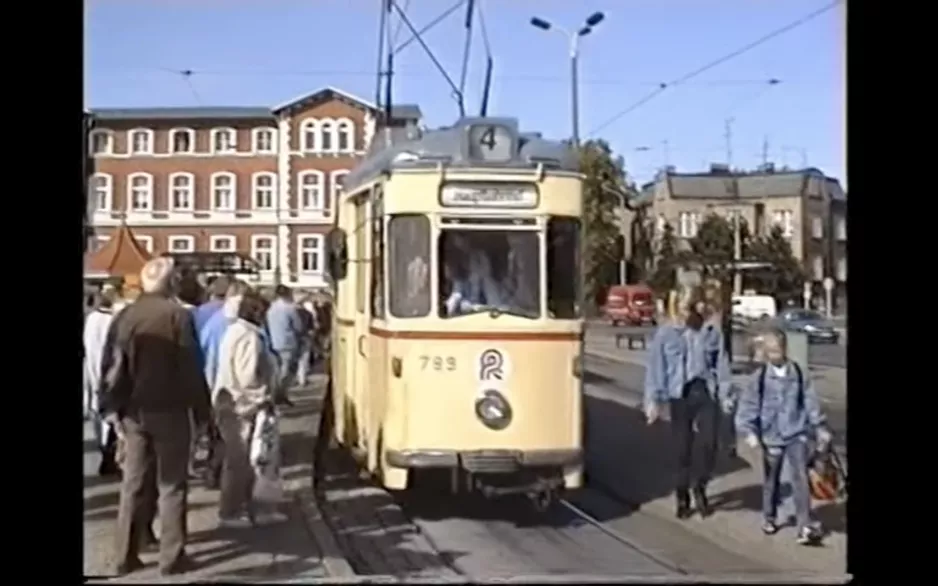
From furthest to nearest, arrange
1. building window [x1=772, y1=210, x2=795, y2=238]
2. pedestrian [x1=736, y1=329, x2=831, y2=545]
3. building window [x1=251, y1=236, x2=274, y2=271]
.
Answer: building window [x1=772, y1=210, x2=795, y2=238]
pedestrian [x1=736, y1=329, x2=831, y2=545]
building window [x1=251, y1=236, x2=274, y2=271]

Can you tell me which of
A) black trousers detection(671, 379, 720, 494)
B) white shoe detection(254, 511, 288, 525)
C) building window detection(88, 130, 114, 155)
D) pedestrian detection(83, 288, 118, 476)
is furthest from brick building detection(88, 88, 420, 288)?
black trousers detection(671, 379, 720, 494)

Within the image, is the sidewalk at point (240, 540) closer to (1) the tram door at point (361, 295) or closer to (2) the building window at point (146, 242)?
(1) the tram door at point (361, 295)

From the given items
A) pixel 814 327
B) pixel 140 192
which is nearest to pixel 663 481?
pixel 814 327

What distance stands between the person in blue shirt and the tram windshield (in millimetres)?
696

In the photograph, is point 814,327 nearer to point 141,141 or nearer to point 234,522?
point 234,522

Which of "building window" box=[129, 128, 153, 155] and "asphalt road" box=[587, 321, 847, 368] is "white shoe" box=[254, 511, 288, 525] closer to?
"building window" box=[129, 128, 153, 155]

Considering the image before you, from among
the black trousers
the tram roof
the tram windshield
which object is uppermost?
the tram roof

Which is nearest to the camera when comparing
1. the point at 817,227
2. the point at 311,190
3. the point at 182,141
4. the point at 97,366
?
the point at 97,366

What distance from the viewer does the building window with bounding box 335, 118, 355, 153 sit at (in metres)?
6.27

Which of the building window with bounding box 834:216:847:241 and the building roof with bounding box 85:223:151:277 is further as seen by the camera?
the building window with bounding box 834:216:847:241

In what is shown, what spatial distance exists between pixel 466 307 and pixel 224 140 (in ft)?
3.11

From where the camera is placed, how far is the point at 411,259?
6.23 meters

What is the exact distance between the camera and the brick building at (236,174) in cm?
620

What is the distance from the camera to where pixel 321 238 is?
250 inches
